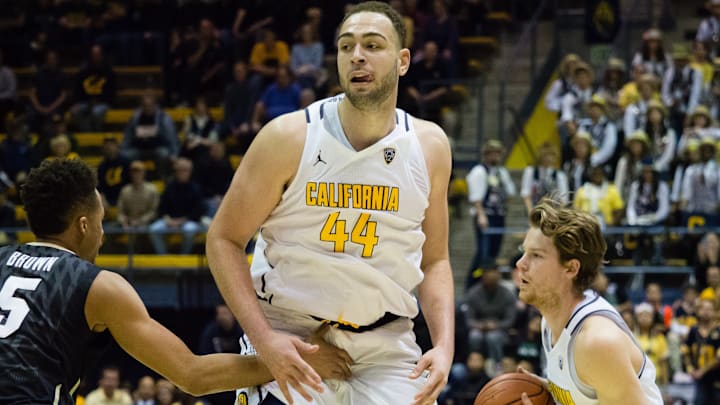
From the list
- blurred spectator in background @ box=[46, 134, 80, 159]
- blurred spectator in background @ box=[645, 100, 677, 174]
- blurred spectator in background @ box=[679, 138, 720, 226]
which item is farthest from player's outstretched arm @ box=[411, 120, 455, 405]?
blurred spectator in background @ box=[46, 134, 80, 159]

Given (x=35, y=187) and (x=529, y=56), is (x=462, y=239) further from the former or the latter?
(x=35, y=187)

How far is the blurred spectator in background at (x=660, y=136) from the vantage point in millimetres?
13906

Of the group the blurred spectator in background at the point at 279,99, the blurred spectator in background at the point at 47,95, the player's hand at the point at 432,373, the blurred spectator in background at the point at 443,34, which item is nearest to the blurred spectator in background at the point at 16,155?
the blurred spectator in background at the point at 47,95

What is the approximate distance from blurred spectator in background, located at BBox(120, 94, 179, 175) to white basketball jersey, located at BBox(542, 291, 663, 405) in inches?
447

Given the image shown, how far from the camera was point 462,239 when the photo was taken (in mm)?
14109

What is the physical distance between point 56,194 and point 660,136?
1069 cm

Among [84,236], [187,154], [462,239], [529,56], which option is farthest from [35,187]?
[529,56]

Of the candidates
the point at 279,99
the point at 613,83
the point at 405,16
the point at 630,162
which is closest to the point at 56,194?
the point at 630,162

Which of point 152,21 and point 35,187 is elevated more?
point 35,187

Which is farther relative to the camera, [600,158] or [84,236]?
[600,158]

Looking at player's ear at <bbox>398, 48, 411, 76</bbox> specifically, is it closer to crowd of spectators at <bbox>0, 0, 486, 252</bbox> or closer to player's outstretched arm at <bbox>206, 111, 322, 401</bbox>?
player's outstretched arm at <bbox>206, 111, 322, 401</bbox>

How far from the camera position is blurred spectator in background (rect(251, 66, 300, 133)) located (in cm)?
1545

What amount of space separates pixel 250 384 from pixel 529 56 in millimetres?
12742

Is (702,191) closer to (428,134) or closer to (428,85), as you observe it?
(428,85)
